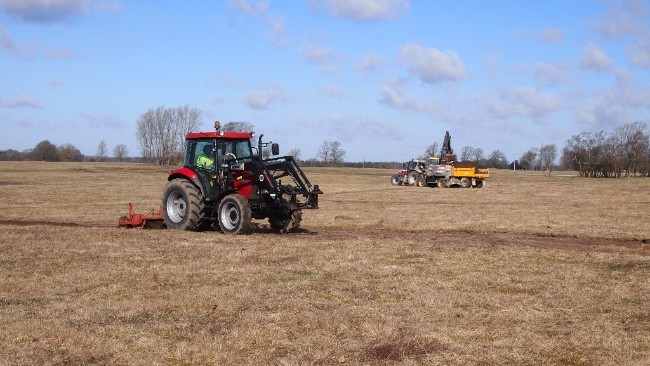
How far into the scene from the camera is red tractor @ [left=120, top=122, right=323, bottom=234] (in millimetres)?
16109

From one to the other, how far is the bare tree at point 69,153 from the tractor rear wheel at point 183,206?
102 m

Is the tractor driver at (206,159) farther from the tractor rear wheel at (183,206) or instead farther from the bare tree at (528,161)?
the bare tree at (528,161)

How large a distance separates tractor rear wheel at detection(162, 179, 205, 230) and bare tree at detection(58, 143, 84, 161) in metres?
102

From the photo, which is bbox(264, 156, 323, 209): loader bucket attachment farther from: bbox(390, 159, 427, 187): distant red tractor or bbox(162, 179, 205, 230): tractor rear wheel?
bbox(390, 159, 427, 187): distant red tractor

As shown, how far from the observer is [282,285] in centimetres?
993

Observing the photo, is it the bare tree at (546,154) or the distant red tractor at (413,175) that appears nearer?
the distant red tractor at (413,175)

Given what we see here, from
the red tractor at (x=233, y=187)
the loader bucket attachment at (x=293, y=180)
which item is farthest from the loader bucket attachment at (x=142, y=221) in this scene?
the loader bucket attachment at (x=293, y=180)

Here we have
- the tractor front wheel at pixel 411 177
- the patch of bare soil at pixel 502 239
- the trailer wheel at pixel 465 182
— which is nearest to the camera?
the patch of bare soil at pixel 502 239

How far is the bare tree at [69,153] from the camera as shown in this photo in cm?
11240

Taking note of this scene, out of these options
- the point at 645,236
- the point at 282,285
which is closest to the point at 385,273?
the point at 282,285

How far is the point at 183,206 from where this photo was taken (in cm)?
1742

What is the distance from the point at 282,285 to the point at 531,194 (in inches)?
1294

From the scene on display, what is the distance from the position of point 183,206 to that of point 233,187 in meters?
1.76

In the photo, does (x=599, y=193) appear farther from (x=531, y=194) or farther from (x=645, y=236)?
(x=645, y=236)
